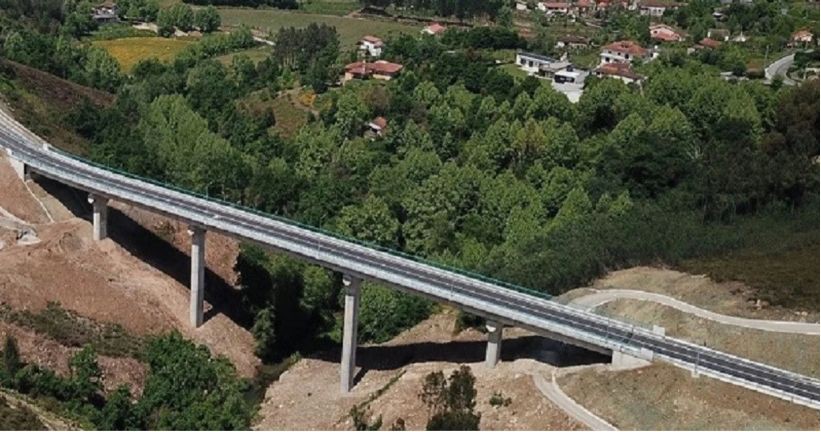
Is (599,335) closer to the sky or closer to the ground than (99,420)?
closer to the sky

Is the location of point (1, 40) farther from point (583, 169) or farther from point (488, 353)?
point (488, 353)

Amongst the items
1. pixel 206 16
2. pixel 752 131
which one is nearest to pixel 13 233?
pixel 752 131


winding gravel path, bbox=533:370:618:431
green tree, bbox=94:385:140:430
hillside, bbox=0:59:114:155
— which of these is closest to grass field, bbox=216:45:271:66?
hillside, bbox=0:59:114:155

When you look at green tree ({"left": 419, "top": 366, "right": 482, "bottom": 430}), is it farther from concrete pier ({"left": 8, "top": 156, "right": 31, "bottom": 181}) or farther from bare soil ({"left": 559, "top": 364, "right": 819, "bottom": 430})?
concrete pier ({"left": 8, "top": 156, "right": 31, "bottom": 181})

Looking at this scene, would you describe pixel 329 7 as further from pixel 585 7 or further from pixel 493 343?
pixel 493 343

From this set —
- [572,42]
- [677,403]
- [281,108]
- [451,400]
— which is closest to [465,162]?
[281,108]
